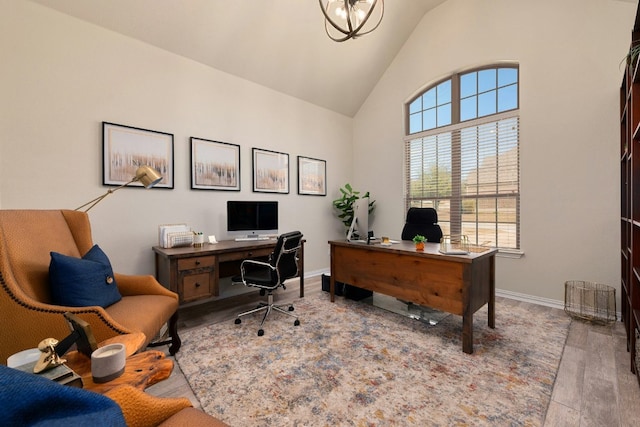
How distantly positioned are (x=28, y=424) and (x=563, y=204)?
14.0 feet

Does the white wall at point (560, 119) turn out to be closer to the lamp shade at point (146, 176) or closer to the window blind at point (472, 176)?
the window blind at point (472, 176)

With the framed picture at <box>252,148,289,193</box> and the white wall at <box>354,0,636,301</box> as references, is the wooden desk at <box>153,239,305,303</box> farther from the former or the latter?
the white wall at <box>354,0,636,301</box>

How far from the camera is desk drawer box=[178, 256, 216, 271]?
8.46 ft

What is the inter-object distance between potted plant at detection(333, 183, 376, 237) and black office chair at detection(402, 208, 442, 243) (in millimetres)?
1567

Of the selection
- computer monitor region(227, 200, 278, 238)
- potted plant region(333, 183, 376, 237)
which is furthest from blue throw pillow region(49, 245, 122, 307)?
potted plant region(333, 183, 376, 237)

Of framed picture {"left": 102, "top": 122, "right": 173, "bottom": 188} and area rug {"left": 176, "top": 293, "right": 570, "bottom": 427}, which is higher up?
framed picture {"left": 102, "top": 122, "right": 173, "bottom": 188}

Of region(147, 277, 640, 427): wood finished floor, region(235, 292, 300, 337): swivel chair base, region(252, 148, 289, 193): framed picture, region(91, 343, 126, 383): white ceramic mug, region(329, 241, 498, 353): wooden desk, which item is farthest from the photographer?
region(252, 148, 289, 193): framed picture

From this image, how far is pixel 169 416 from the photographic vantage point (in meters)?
0.86

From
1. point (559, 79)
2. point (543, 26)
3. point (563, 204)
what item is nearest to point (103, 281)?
point (563, 204)

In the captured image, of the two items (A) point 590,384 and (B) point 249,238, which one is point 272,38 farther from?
(A) point 590,384

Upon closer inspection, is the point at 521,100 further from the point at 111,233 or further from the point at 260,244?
the point at 111,233

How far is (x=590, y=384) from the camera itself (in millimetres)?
1774

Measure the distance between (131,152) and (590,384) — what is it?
14.3ft

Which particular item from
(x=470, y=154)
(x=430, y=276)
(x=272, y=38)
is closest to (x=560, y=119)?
(x=470, y=154)
